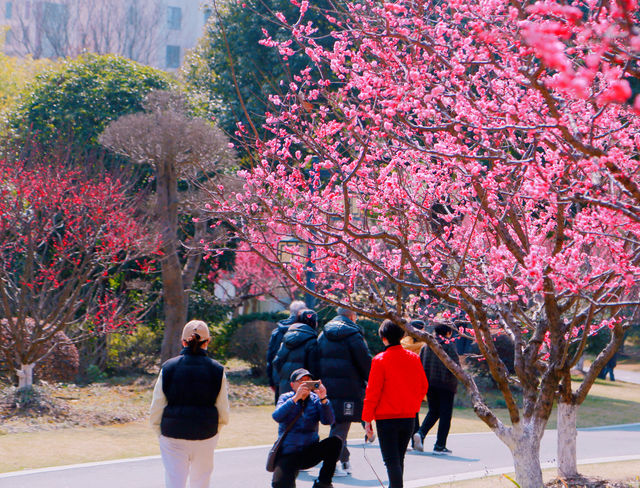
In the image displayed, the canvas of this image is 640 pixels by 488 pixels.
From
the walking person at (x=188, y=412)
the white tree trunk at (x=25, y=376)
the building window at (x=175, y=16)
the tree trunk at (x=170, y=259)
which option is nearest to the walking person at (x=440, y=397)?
the walking person at (x=188, y=412)

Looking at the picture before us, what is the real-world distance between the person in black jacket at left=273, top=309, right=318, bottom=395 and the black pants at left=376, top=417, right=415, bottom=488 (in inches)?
69.6

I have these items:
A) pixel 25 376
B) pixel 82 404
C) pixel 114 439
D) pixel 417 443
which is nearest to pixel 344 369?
pixel 417 443

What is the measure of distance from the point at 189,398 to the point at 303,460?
3.39 ft

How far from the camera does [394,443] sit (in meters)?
6.90

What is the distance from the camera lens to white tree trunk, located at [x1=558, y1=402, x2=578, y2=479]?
26.6 ft

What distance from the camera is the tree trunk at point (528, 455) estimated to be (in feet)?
22.1

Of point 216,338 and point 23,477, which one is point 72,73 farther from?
point 23,477

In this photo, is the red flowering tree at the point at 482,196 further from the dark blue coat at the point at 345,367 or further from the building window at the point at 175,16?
the building window at the point at 175,16

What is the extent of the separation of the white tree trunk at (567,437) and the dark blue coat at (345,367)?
210 centimetres

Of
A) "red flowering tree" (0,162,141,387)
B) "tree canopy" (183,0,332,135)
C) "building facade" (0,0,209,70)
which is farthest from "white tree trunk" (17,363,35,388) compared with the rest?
"building facade" (0,0,209,70)

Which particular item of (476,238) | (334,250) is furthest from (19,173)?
(476,238)

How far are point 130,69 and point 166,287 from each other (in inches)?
243

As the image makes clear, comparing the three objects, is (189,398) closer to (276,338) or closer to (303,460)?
(303,460)

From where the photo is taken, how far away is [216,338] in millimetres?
19297
